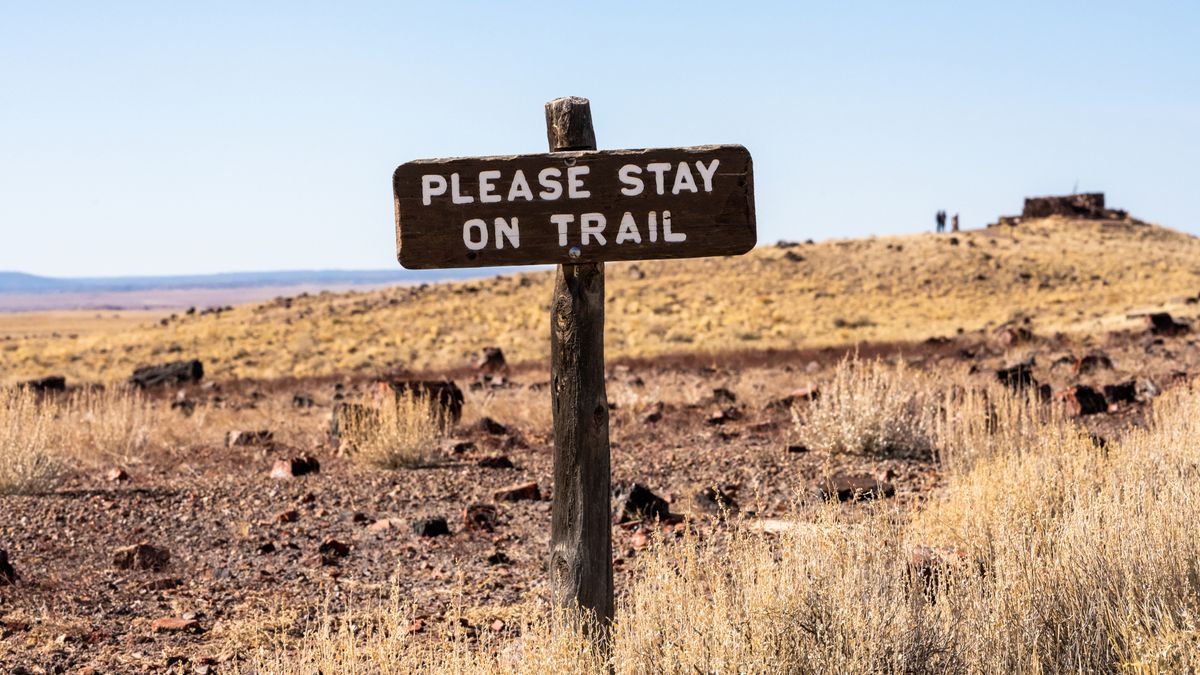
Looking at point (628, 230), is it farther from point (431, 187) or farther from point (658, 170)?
point (431, 187)

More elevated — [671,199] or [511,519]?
[671,199]

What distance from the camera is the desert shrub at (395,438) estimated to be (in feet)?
35.0

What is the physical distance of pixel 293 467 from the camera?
34.1ft

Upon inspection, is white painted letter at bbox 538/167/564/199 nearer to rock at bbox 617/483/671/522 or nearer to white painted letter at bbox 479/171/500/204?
white painted letter at bbox 479/171/500/204

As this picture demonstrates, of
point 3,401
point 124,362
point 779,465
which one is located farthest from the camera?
point 124,362

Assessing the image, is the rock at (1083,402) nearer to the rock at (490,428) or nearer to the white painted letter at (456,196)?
the rock at (490,428)

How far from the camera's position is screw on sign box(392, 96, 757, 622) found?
4.37m

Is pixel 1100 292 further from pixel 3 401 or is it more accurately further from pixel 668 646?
pixel 668 646

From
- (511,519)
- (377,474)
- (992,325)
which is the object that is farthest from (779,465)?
(992,325)

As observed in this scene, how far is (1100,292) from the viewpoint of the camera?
42.3 metres

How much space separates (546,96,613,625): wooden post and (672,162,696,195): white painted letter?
392 mm

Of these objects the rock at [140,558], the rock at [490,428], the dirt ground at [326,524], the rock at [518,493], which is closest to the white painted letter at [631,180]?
the dirt ground at [326,524]

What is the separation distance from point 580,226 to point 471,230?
42 centimetres

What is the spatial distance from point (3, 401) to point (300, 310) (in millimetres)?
40408
